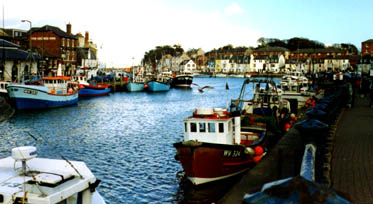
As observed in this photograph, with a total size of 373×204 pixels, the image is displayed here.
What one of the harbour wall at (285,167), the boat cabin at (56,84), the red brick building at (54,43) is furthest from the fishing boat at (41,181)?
the red brick building at (54,43)

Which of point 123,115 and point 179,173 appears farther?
point 123,115

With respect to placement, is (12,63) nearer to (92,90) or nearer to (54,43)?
(92,90)

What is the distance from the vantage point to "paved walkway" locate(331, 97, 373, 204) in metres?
10.8

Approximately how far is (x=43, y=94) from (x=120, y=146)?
2416 cm

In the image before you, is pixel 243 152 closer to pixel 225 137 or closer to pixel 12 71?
pixel 225 137

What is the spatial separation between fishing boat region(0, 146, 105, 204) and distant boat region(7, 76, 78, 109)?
39622mm

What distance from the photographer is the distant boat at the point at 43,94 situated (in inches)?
1743

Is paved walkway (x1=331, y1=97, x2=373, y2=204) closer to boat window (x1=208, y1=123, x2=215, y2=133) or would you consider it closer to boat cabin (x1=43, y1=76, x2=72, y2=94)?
boat window (x1=208, y1=123, x2=215, y2=133)

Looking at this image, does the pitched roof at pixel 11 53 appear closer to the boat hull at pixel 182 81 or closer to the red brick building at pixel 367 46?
the boat hull at pixel 182 81

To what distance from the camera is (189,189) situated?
1712cm

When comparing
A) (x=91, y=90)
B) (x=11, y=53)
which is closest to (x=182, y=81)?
(x=91, y=90)

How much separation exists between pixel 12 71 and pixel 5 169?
63081 mm

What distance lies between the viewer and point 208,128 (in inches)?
693

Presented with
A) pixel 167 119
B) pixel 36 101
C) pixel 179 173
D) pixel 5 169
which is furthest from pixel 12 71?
pixel 5 169
